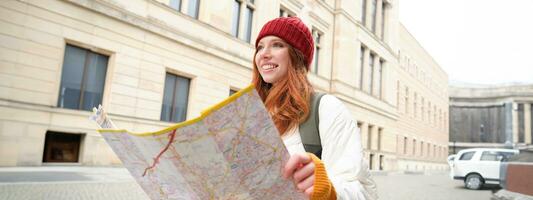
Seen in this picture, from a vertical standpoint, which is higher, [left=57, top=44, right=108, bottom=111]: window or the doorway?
[left=57, top=44, right=108, bottom=111]: window

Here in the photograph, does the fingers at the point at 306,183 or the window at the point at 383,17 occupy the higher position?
the window at the point at 383,17

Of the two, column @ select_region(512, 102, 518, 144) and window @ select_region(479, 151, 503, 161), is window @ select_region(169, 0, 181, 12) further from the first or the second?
column @ select_region(512, 102, 518, 144)

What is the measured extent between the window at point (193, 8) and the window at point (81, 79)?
3702 mm

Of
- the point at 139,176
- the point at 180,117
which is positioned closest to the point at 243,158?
the point at 139,176

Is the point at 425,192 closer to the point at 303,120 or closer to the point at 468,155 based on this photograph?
the point at 468,155

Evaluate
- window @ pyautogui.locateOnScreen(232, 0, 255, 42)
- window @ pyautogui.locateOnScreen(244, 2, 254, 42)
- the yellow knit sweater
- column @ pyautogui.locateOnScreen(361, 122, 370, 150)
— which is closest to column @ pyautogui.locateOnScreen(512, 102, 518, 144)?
column @ pyautogui.locateOnScreen(361, 122, 370, 150)

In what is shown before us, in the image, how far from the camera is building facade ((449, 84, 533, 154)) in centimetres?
5259

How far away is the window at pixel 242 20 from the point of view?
14.8 meters

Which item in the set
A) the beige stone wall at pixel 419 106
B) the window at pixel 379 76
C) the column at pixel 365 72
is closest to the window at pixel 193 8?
the column at pixel 365 72

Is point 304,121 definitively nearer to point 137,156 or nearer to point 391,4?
point 137,156

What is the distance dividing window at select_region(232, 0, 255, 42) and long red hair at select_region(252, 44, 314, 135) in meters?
13.5

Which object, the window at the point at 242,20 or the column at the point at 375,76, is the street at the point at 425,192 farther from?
the column at the point at 375,76

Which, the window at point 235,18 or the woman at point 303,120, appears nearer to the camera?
the woman at point 303,120

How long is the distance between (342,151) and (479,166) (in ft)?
50.7
